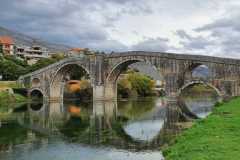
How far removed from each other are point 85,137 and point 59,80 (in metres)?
51.3

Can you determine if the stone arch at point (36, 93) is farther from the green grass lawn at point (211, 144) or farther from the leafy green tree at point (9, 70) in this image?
the green grass lawn at point (211, 144)

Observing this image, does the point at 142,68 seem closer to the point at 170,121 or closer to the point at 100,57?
the point at 100,57

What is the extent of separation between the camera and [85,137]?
31234mm

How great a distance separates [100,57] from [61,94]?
486 inches

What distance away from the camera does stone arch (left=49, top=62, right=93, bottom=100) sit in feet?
261

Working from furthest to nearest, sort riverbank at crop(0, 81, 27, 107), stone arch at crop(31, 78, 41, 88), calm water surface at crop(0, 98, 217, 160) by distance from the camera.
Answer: stone arch at crop(31, 78, 41, 88) < riverbank at crop(0, 81, 27, 107) < calm water surface at crop(0, 98, 217, 160)

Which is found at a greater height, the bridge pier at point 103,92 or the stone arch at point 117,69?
the stone arch at point 117,69

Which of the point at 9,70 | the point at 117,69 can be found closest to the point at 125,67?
the point at 117,69

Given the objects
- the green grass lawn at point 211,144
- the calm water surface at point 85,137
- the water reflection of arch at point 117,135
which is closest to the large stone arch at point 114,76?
the calm water surface at point 85,137

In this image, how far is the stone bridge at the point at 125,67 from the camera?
58938 mm

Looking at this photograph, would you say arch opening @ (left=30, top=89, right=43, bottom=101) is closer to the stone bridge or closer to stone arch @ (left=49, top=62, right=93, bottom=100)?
the stone bridge

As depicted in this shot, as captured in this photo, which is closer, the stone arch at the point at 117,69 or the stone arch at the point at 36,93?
the stone arch at the point at 117,69

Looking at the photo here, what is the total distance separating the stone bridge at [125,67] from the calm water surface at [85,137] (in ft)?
54.8

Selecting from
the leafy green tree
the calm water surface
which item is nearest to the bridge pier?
the leafy green tree
